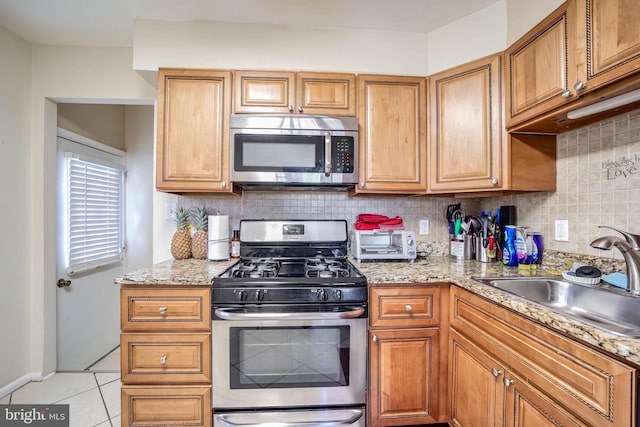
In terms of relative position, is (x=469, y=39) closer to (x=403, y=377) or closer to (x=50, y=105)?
(x=403, y=377)

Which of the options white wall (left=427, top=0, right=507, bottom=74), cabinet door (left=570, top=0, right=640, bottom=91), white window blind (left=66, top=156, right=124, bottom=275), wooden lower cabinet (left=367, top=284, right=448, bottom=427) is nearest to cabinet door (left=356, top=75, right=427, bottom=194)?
white wall (left=427, top=0, right=507, bottom=74)

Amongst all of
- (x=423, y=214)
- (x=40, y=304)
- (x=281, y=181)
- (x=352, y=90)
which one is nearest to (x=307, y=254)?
(x=281, y=181)

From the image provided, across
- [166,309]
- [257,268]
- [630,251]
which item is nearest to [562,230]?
[630,251]

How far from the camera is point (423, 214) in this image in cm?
217

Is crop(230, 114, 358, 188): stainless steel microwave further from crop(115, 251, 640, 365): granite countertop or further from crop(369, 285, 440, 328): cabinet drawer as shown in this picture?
crop(369, 285, 440, 328): cabinet drawer

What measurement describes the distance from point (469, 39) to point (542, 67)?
1.78 ft

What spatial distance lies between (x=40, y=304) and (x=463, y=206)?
327 cm

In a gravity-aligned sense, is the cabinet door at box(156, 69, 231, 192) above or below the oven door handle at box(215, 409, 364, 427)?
above

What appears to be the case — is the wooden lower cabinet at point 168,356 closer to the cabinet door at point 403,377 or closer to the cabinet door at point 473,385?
the cabinet door at point 403,377

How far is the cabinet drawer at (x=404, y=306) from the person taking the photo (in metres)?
1.46

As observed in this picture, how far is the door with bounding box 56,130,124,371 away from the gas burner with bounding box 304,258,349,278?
203 cm

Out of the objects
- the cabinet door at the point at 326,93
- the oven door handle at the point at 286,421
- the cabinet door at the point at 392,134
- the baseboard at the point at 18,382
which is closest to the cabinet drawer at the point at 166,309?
the oven door handle at the point at 286,421

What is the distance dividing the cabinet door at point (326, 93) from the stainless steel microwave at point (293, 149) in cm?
7

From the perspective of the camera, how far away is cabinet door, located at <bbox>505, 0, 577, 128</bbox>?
1.19m
